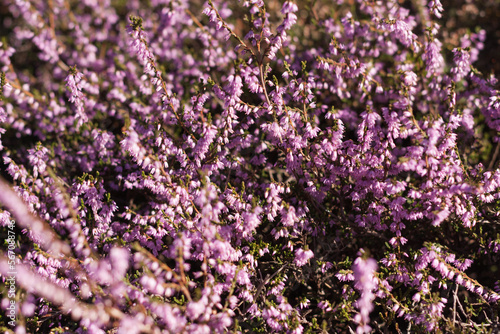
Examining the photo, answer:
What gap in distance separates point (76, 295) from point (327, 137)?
2.91 meters

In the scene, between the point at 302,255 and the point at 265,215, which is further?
the point at 265,215

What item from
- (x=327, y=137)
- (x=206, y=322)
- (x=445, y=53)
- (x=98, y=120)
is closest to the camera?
(x=206, y=322)

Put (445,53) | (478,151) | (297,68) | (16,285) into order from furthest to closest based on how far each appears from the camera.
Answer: (445,53) → (297,68) → (478,151) → (16,285)

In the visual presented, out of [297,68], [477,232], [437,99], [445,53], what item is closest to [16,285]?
[297,68]

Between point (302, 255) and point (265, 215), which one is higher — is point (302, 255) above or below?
below

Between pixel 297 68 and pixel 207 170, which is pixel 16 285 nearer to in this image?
pixel 207 170

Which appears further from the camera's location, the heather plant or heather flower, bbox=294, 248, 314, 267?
heather flower, bbox=294, 248, 314, 267

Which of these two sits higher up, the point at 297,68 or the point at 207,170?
the point at 297,68

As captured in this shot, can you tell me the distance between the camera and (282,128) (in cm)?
350

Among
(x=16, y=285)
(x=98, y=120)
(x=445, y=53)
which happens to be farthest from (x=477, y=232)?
(x=98, y=120)

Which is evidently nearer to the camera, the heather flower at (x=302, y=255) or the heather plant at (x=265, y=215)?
the heather plant at (x=265, y=215)

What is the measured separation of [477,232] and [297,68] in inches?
126

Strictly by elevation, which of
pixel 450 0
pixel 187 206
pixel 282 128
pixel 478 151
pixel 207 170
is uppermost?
pixel 450 0

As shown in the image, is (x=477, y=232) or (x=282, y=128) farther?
(x=477, y=232)
